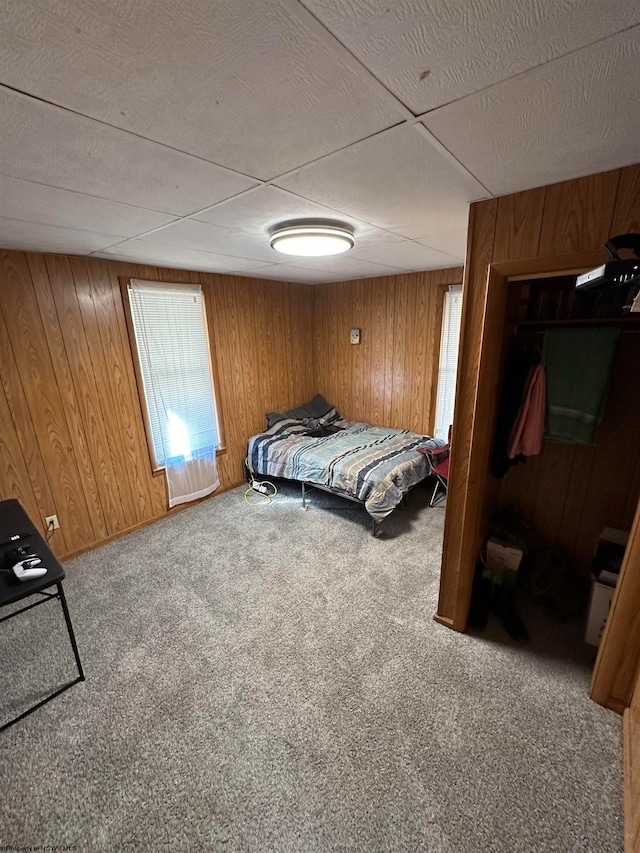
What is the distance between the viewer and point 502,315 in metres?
1.63

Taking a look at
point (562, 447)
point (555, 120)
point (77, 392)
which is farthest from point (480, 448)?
point (77, 392)

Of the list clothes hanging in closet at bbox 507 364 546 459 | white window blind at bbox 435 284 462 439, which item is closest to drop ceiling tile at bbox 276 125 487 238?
clothes hanging in closet at bbox 507 364 546 459

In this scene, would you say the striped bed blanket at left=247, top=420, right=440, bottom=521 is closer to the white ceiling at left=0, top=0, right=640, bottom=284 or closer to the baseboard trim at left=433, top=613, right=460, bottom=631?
the baseboard trim at left=433, top=613, right=460, bottom=631

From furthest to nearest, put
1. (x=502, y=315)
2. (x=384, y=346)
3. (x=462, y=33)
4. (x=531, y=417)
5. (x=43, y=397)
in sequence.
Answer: (x=384, y=346), (x=43, y=397), (x=531, y=417), (x=502, y=315), (x=462, y=33)

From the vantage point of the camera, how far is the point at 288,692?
5.59 ft

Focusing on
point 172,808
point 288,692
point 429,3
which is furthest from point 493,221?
point 172,808

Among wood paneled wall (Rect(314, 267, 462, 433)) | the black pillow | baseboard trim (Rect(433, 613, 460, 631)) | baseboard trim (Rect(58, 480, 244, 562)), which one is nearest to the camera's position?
baseboard trim (Rect(433, 613, 460, 631))

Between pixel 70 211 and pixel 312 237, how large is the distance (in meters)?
1.14

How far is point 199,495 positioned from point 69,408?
1448mm

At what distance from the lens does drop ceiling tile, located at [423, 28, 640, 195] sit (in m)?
0.75

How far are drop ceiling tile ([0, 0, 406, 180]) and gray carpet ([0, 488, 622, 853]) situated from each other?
7.42ft

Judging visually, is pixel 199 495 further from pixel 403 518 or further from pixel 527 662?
pixel 527 662

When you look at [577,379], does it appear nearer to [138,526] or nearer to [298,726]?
[298,726]

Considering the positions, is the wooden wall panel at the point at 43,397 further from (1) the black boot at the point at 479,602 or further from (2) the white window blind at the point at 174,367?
(1) the black boot at the point at 479,602
